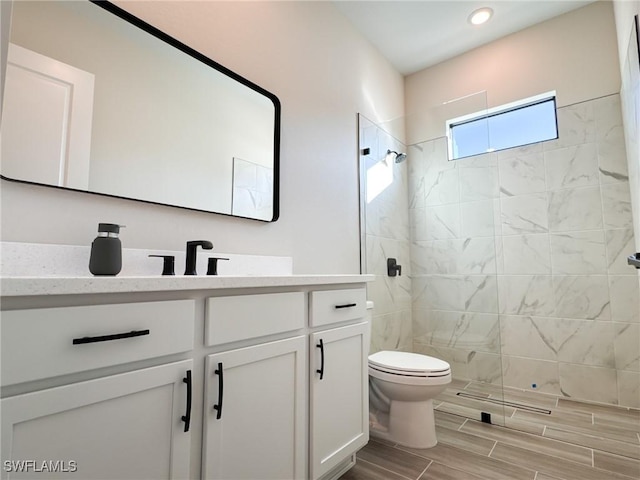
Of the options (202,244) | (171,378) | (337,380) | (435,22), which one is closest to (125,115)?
(202,244)

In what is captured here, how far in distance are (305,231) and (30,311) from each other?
1439 millimetres

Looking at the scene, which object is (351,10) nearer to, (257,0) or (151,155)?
(257,0)

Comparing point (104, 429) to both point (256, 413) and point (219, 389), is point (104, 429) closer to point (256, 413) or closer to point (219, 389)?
point (219, 389)

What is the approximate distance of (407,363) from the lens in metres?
1.92

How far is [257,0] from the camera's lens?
1808 mm

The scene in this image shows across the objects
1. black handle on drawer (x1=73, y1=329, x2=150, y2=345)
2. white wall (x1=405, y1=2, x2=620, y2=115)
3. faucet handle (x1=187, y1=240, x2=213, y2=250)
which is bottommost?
black handle on drawer (x1=73, y1=329, x2=150, y2=345)

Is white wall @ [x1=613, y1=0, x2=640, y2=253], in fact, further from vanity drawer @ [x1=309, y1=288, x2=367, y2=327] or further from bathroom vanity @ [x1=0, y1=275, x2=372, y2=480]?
bathroom vanity @ [x1=0, y1=275, x2=372, y2=480]

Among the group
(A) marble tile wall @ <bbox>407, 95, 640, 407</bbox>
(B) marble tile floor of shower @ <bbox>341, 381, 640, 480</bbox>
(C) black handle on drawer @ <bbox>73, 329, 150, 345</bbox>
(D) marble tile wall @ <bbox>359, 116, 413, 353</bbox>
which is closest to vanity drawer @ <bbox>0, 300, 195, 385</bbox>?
(C) black handle on drawer @ <bbox>73, 329, 150, 345</bbox>

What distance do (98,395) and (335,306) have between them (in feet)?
2.86

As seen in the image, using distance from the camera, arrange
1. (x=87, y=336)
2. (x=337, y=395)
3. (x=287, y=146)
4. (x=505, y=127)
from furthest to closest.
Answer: (x=505, y=127) → (x=287, y=146) → (x=337, y=395) → (x=87, y=336)

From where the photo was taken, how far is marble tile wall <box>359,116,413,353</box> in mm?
2500

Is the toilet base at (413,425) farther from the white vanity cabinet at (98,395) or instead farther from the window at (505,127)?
the window at (505,127)

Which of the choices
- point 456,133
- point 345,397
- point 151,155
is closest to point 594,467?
point 345,397

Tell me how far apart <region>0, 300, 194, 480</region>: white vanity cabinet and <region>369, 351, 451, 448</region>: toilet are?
1239mm
